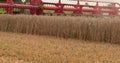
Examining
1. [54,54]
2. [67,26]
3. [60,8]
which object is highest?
[60,8]

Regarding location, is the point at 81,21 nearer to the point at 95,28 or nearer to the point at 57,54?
the point at 95,28

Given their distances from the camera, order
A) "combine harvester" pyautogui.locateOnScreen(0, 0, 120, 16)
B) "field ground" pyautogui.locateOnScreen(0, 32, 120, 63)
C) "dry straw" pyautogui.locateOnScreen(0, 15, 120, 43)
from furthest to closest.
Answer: "combine harvester" pyautogui.locateOnScreen(0, 0, 120, 16) → "dry straw" pyautogui.locateOnScreen(0, 15, 120, 43) → "field ground" pyautogui.locateOnScreen(0, 32, 120, 63)

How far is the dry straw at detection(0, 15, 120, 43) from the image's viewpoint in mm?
9117

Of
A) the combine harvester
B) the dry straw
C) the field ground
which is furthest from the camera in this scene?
the combine harvester

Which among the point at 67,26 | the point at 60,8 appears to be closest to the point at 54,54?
the point at 67,26

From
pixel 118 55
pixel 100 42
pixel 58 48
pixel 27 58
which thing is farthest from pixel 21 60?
pixel 100 42

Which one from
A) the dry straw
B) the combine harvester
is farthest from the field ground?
the combine harvester

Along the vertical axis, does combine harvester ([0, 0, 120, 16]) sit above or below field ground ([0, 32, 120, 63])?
above

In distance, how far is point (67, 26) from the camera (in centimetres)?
946

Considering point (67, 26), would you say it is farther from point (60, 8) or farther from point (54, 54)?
point (60, 8)

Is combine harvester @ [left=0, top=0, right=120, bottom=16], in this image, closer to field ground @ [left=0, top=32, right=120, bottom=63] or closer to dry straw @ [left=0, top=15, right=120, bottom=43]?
dry straw @ [left=0, top=15, right=120, bottom=43]

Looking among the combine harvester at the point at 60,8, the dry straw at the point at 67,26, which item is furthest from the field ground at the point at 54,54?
the combine harvester at the point at 60,8

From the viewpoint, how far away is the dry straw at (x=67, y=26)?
912 centimetres

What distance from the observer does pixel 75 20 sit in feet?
31.4
